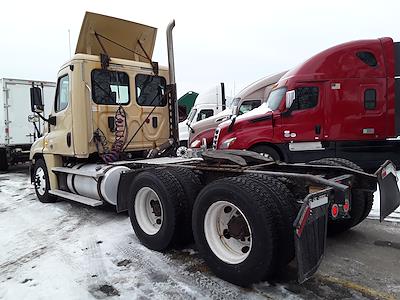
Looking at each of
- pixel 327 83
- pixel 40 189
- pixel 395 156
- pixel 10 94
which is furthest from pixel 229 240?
pixel 10 94

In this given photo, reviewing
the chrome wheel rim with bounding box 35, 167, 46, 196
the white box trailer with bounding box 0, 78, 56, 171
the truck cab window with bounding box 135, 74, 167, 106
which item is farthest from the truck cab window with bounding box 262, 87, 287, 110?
the white box trailer with bounding box 0, 78, 56, 171

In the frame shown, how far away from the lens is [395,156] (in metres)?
9.58

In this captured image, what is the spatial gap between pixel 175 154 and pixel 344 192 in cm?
435

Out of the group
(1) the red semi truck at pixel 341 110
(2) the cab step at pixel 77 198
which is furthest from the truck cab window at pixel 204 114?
(2) the cab step at pixel 77 198

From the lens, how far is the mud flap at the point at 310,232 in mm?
3016

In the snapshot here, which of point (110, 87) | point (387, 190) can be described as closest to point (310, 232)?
point (387, 190)

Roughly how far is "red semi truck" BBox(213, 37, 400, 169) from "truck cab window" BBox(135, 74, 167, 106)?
2751mm

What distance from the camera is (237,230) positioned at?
12.3 ft

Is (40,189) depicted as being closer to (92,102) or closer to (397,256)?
(92,102)

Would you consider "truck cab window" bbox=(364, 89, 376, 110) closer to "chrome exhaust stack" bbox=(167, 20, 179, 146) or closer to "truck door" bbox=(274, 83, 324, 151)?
"truck door" bbox=(274, 83, 324, 151)

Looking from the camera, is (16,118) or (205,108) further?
(205,108)

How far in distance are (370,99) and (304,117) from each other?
5.71ft

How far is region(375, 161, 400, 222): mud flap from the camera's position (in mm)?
4188

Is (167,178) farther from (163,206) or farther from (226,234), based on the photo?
(226,234)
